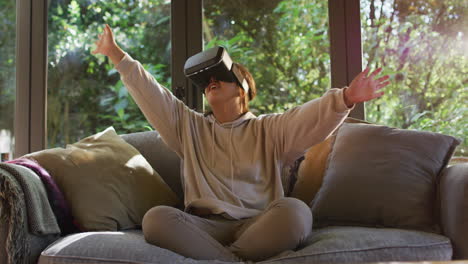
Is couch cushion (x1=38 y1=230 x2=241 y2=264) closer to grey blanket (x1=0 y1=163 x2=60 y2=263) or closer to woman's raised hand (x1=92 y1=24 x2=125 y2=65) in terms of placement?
grey blanket (x1=0 y1=163 x2=60 y2=263)

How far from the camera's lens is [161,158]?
2225 millimetres

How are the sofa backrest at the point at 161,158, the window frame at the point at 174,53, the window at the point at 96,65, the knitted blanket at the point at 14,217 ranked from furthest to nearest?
the window at the point at 96,65
the window frame at the point at 174,53
the sofa backrest at the point at 161,158
the knitted blanket at the point at 14,217

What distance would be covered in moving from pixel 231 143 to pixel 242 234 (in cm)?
46

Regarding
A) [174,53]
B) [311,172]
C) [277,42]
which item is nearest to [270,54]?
[277,42]

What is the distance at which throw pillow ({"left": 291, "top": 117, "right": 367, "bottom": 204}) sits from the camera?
6.54 ft

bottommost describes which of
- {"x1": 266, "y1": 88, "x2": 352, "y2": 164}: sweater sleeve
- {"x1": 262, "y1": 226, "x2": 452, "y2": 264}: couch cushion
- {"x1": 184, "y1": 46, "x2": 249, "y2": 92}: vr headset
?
{"x1": 262, "y1": 226, "x2": 452, "y2": 264}: couch cushion

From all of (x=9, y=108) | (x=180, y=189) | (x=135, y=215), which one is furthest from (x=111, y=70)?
(x=135, y=215)

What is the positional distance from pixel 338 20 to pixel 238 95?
921 millimetres

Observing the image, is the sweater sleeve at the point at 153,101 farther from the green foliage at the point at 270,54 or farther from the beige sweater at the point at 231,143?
the green foliage at the point at 270,54

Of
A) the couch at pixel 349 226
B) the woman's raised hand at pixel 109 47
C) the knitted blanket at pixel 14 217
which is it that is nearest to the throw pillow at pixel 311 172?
the couch at pixel 349 226

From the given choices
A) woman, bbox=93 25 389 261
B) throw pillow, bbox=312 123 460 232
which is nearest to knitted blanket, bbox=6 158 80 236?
woman, bbox=93 25 389 261

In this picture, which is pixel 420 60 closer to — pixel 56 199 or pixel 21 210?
pixel 56 199

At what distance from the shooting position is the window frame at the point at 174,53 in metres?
2.55

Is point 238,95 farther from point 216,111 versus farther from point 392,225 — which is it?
point 392,225
